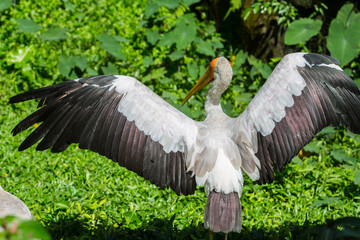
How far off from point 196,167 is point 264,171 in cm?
47

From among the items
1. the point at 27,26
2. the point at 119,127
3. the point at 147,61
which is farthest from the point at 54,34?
the point at 119,127

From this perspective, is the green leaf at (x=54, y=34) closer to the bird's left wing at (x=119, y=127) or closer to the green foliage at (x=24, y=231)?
the bird's left wing at (x=119, y=127)

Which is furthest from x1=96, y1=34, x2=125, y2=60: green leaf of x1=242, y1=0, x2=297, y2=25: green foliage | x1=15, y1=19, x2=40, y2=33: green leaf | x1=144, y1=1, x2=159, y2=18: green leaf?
x1=242, y1=0, x2=297, y2=25: green foliage

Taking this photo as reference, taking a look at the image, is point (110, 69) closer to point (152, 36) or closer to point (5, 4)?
point (152, 36)

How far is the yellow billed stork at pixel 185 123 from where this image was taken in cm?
330

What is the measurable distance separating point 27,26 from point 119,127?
321 centimetres

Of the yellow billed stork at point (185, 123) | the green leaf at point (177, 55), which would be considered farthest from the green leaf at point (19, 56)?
the yellow billed stork at point (185, 123)

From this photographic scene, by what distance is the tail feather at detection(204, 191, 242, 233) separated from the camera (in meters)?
3.09

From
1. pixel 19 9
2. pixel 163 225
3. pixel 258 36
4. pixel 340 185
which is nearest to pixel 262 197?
pixel 340 185

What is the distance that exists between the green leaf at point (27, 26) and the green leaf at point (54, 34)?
4.5 inches

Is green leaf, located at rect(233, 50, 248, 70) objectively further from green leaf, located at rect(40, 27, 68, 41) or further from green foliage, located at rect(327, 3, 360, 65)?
green leaf, located at rect(40, 27, 68, 41)

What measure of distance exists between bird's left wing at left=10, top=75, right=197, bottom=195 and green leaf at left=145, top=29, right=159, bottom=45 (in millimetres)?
2858

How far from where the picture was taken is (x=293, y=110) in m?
3.33

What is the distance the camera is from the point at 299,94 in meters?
3.32
